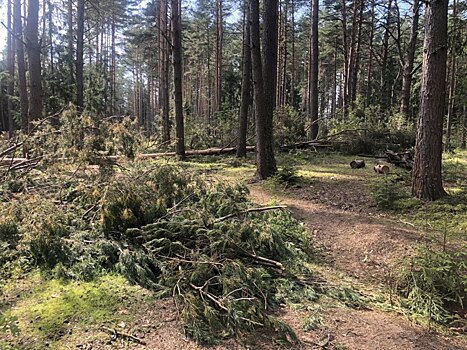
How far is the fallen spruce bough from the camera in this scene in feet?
10.4

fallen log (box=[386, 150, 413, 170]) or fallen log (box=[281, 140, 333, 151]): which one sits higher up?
fallen log (box=[281, 140, 333, 151])

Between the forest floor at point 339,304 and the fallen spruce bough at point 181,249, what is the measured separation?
0.16 m

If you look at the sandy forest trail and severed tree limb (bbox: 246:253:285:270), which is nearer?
the sandy forest trail

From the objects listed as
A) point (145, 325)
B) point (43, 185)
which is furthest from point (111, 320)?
point (43, 185)

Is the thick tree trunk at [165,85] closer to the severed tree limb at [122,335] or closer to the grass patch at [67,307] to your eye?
the grass patch at [67,307]

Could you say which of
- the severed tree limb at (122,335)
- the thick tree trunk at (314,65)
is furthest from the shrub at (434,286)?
the thick tree trunk at (314,65)

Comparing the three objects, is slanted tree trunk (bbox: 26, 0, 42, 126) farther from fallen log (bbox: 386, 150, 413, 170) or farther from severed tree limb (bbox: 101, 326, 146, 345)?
fallen log (bbox: 386, 150, 413, 170)

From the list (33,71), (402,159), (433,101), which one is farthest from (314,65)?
(33,71)

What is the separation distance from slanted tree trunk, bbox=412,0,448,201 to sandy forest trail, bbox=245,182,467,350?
1068 mm

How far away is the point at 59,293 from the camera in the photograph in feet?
11.3

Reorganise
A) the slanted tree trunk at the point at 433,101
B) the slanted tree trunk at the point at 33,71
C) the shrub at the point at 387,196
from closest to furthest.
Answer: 1. the slanted tree trunk at the point at 433,101
2. the shrub at the point at 387,196
3. the slanted tree trunk at the point at 33,71

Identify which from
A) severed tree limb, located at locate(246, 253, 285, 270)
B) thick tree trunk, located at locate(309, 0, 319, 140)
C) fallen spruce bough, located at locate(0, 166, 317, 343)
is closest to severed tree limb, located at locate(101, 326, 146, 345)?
fallen spruce bough, located at locate(0, 166, 317, 343)

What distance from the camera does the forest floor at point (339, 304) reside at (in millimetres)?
2971

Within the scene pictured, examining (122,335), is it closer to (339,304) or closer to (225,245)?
(225,245)
